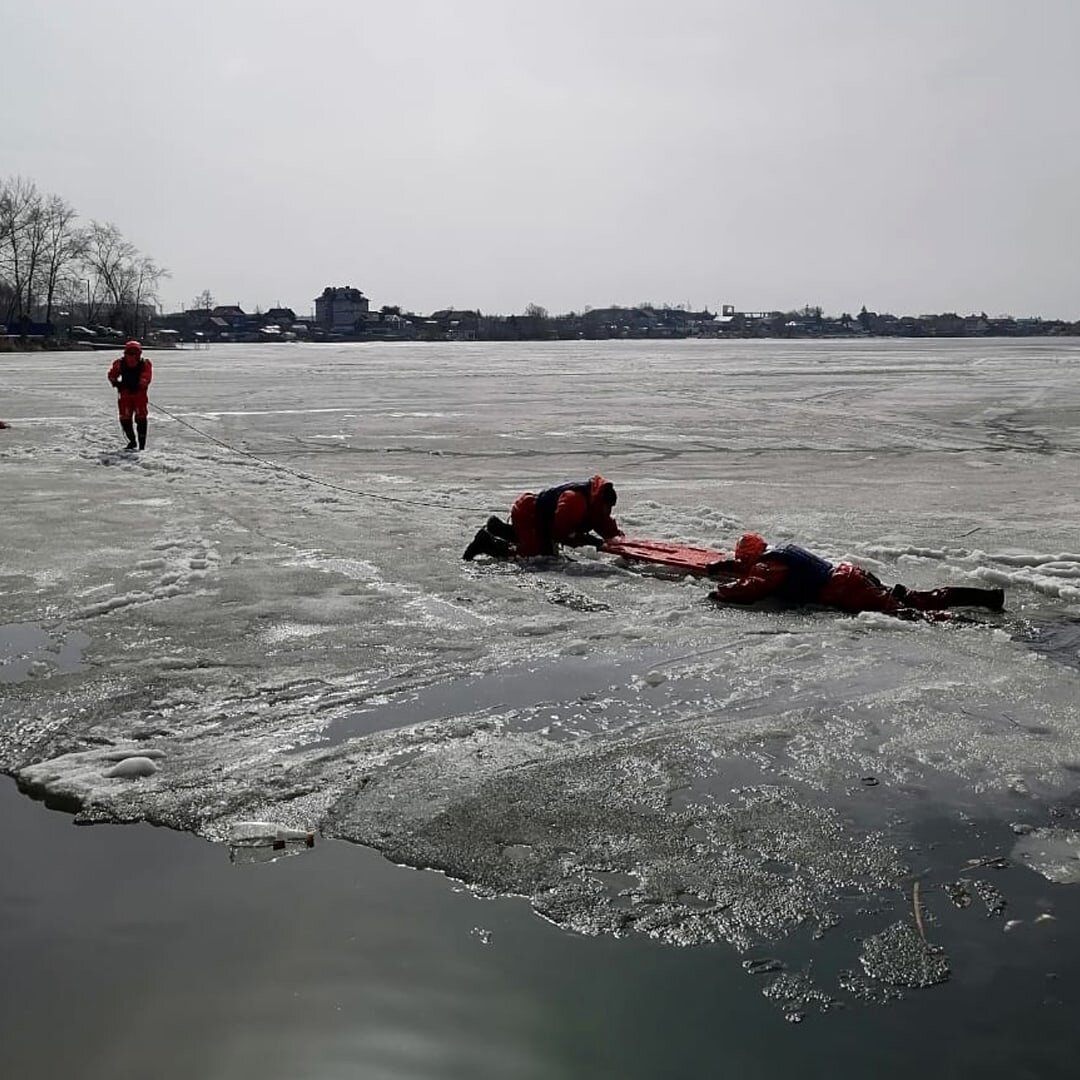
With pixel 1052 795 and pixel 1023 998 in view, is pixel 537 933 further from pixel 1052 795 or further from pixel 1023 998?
pixel 1052 795

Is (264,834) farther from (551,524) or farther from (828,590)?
(551,524)

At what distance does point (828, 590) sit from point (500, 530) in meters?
2.64

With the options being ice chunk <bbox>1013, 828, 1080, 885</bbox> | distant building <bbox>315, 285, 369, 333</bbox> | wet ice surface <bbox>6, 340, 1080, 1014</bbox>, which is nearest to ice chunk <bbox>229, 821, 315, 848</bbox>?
wet ice surface <bbox>6, 340, 1080, 1014</bbox>

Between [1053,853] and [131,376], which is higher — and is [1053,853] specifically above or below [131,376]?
below

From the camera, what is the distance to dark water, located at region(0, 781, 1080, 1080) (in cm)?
255

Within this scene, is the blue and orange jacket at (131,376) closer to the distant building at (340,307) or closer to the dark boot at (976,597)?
the dark boot at (976,597)

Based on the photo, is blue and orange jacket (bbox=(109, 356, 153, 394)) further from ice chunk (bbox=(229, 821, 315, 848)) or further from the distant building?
the distant building

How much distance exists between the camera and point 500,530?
836cm

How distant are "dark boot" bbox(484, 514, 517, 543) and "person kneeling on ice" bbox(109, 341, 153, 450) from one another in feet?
28.3

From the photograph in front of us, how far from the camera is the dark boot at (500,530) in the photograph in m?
8.30

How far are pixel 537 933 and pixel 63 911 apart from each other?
1.31 meters

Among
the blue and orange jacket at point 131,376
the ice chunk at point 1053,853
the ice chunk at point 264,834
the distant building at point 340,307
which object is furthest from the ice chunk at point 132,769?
the distant building at point 340,307

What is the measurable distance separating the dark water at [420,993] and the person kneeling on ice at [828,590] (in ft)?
10.8

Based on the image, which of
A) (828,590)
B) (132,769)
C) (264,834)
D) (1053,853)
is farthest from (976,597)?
(132,769)
